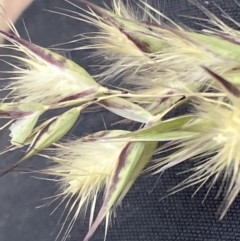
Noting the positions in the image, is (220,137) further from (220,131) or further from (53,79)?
(53,79)

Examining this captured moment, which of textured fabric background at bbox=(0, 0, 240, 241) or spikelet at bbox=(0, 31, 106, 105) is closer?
spikelet at bbox=(0, 31, 106, 105)

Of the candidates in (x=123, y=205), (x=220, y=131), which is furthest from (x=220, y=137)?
(x=123, y=205)

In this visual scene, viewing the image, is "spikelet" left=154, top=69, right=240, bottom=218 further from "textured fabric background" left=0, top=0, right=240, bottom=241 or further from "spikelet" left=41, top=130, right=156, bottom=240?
"textured fabric background" left=0, top=0, right=240, bottom=241

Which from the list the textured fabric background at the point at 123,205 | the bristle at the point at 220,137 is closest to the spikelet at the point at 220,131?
the bristle at the point at 220,137

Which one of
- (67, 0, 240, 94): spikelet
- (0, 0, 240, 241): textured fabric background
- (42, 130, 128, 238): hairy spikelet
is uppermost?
(67, 0, 240, 94): spikelet

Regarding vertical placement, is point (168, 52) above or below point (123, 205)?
above

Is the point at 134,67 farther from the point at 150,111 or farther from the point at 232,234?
the point at 232,234

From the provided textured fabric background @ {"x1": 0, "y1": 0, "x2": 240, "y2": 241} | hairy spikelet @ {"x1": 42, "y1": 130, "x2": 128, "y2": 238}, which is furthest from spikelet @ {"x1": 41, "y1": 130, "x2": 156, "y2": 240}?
textured fabric background @ {"x1": 0, "y1": 0, "x2": 240, "y2": 241}

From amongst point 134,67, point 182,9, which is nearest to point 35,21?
point 182,9
